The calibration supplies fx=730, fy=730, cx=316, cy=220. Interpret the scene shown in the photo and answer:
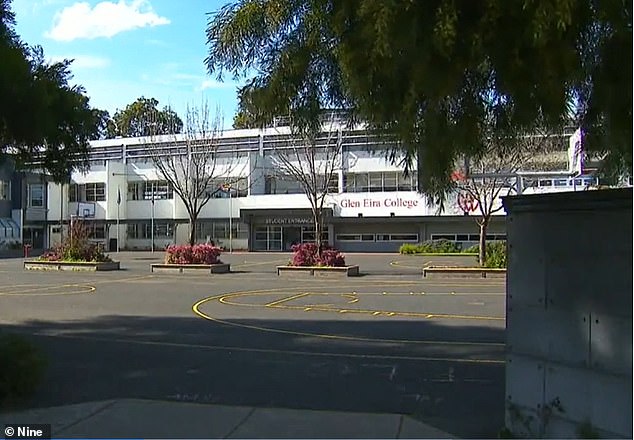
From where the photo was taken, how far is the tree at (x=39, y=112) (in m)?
6.95

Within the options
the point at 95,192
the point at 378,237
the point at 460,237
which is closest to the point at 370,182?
the point at 378,237

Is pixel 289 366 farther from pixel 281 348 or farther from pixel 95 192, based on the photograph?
pixel 95 192

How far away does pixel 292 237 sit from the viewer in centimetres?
6294

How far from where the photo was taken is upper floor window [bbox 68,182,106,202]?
69.2 meters

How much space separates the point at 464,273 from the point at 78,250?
1805 cm

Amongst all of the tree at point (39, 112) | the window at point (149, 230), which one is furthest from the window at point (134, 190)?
the tree at point (39, 112)

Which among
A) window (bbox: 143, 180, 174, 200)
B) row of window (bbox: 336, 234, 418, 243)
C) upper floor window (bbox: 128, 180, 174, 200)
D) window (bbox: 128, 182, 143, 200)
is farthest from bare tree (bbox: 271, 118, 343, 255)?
window (bbox: 128, 182, 143, 200)

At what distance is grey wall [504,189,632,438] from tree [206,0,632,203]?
534 millimetres

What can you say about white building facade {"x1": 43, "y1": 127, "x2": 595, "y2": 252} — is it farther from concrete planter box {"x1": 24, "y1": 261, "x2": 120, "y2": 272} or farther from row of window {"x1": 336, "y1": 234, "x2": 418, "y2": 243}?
concrete planter box {"x1": 24, "y1": 261, "x2": 120, "y2": 272}

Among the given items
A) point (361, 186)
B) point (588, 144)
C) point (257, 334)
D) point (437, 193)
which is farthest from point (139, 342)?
point (361, 186)

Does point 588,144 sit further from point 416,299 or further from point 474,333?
point 416,299

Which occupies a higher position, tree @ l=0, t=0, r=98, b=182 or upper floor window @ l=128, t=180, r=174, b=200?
upper floor window @ l=128, t=180, r=174, b=200

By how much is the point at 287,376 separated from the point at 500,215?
47.3 m

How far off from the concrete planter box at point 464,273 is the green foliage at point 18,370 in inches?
850
